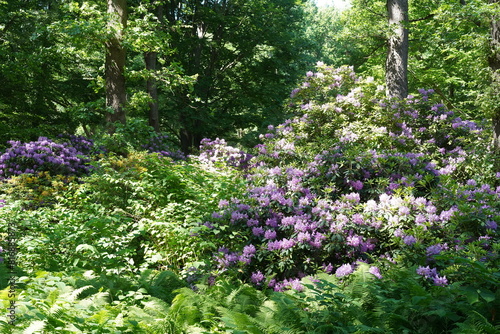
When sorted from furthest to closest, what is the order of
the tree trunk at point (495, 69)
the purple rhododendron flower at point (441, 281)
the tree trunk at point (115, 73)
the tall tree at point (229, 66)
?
the tall tree at point (229, 66) → the tree trunk at point (115, 73) → the tree trunk at point (495, 69) → the purple rhododendron flower at point (441, 281)

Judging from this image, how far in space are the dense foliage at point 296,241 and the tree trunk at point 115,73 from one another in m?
2.35

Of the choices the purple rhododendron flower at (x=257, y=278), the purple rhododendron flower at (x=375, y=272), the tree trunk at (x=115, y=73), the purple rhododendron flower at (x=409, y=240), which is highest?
the tree trunk at (x=115, y=73)

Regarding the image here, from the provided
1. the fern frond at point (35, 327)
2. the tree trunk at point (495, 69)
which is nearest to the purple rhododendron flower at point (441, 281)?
the fern frond at point (35, 327)

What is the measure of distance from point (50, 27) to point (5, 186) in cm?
347

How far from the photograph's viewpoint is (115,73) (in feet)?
28.0

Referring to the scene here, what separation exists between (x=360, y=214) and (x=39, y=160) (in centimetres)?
616

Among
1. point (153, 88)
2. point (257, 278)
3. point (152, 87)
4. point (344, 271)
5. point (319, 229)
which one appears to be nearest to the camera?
point (344, 271)

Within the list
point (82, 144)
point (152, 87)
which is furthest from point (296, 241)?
point (152, 87)

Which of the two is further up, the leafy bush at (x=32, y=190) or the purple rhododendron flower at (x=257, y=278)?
the leafy bush at (x=32, y=190)

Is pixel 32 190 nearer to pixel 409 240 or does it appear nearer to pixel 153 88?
pixel 409 240

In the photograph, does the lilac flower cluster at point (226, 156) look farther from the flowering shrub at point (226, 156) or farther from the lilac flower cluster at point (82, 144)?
the lilac flower cluster at point (82, 144)

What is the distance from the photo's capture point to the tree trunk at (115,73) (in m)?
8.35

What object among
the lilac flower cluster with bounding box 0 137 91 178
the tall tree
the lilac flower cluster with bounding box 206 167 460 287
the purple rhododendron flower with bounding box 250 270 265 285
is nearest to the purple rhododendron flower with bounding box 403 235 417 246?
the lilac flower cluster with bounding box 206 167 460 287

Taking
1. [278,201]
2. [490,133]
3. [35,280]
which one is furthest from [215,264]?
[490,133]
